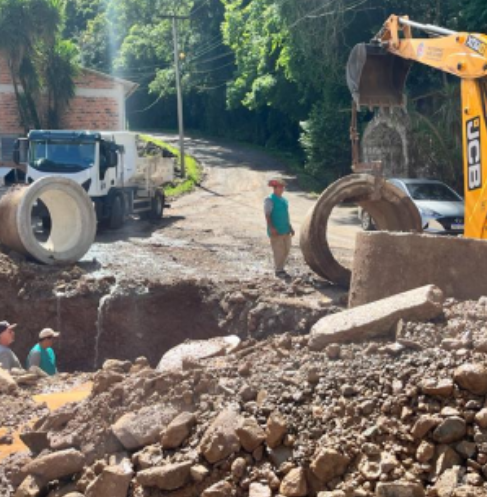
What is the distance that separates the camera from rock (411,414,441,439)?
540 cm

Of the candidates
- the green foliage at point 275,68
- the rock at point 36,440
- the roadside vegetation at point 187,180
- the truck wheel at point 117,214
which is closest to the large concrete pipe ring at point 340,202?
the rock at point 36,440

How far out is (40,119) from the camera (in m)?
35.5

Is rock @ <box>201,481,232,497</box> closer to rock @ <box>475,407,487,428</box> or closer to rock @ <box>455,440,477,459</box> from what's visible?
rock @ <box>455,440,477,459</box>

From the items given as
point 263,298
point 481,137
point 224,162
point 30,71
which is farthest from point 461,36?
point 224,162

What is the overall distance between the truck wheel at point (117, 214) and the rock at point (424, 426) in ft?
49.8

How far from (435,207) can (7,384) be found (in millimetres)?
12292

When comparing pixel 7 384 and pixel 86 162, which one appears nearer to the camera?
pixel 7 384

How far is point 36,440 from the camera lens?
6500 mm

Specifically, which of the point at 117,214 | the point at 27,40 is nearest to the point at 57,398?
the point at 117,214

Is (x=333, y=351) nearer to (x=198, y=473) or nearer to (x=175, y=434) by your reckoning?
(x=175, y=434)

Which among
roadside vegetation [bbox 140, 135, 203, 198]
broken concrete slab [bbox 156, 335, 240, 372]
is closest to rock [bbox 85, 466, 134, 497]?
broken concrete slab [bbox 156, 335, 240, 372]

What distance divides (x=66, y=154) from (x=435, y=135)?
430 inches

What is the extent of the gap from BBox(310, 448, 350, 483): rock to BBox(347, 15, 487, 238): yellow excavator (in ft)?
17.9

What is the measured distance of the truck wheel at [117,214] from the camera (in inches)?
787
